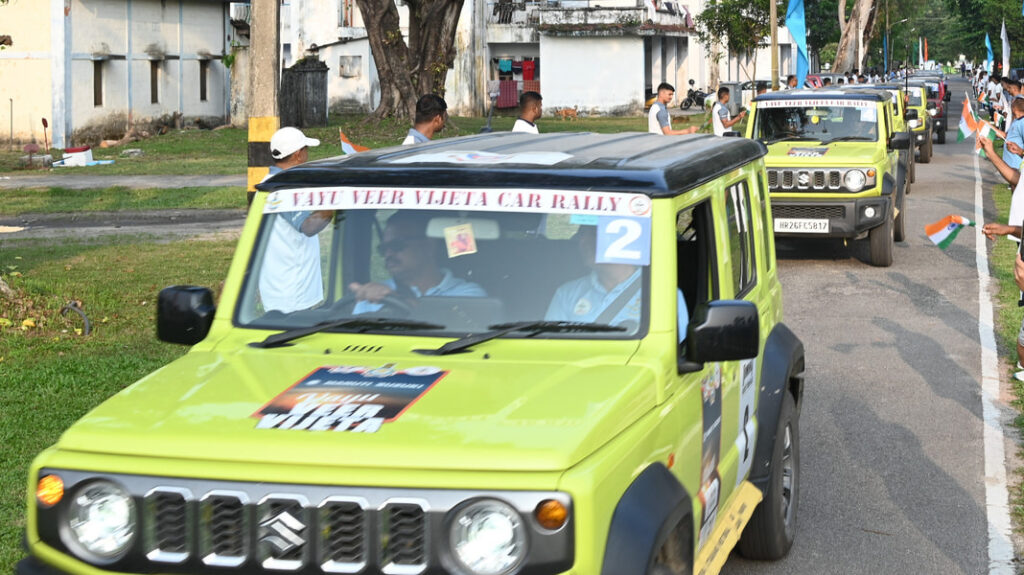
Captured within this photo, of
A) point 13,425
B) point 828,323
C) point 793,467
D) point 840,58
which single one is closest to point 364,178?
point 793,467

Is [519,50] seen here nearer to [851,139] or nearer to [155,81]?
[155,81]

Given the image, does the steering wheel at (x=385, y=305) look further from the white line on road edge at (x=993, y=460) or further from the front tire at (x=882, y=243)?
the front tire at (x=882, y=243)

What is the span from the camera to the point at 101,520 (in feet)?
12.0

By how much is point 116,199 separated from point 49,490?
19.9m

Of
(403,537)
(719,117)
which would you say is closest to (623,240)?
(403,537)

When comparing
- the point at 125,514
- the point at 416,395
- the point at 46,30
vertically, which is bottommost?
the point at 125,514

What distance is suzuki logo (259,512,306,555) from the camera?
350cm

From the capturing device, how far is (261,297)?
15.8ft

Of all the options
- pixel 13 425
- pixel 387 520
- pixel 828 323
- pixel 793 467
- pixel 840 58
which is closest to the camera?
pixel 387 520

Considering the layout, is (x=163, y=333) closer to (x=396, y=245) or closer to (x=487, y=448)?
(x=396, y=245)

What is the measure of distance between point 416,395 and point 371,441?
36cm

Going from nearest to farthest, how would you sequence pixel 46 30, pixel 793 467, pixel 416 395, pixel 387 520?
pixel 387 520 → pixel 416 395 → pixel 793 467 → pixel 46 30

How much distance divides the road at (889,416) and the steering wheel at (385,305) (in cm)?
220

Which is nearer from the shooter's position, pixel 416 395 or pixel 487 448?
pixel 487 448
